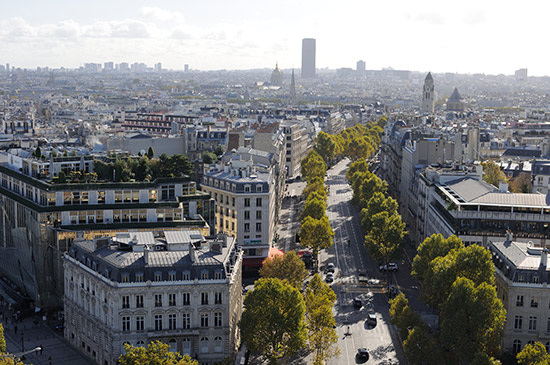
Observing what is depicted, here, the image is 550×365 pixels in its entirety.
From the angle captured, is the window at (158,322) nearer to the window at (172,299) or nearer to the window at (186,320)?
the window at (172,299)

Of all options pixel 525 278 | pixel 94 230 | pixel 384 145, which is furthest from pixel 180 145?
pixel 525 278

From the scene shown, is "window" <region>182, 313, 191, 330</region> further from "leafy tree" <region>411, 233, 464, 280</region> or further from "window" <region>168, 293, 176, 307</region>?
"leafy tree" <region>411, 233, 464, 280</region>

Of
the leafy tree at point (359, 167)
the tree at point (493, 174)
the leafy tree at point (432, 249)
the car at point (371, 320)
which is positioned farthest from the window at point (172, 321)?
the leafy tree at point (359, 167)

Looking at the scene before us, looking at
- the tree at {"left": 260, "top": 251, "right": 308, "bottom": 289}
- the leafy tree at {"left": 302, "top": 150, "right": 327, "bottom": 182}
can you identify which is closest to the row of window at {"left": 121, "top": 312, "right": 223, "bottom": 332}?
the tree at {"left": 260, "top": 251, "right": 308, "bottom": 289}

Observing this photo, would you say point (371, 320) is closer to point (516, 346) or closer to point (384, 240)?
point (516, 346)

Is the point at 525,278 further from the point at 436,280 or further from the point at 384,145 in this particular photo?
the point at 384,145
